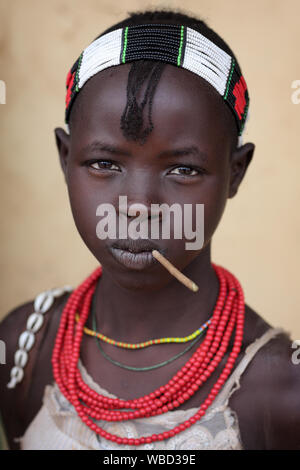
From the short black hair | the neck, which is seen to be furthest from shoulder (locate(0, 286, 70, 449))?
the short black hair

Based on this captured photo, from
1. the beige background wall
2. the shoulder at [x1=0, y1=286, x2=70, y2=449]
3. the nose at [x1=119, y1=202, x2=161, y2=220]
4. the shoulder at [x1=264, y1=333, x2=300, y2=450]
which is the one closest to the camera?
the nose at [x1=119, y1=202, x2=161, y2=220]

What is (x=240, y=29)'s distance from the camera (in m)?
2.42

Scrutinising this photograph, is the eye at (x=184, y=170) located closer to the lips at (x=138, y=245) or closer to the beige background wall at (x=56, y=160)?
the lips at (x=138, y=245)

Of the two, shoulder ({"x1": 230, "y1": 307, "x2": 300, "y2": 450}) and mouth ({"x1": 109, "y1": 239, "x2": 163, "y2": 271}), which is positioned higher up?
mouth ({"x1": 109, "y1": 239, "x2": 163, "y2": 271})

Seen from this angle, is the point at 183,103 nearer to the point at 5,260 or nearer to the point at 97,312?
the point at 97,312

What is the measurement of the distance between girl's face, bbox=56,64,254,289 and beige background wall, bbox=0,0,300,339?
3.53 feet

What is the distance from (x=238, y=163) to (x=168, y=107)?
0.27 meters

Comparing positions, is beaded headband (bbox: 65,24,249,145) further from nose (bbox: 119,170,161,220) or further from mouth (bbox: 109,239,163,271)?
mouth (bbox: 109,239,163,271)

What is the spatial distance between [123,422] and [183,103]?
28.1 inches

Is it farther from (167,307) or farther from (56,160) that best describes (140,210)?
(56,160)

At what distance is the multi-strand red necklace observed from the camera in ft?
4.58

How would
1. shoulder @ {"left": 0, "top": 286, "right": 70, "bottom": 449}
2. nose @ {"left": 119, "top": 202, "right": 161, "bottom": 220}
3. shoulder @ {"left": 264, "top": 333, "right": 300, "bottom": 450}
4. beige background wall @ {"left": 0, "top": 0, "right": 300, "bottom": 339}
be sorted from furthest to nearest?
beige background wall @ {"left": 0, "top": 0, "right": 300, "bottom": 339} < shoulder @ {"left": 0, "top": 286, "right": 70, "bottom": 449} < shoulder @ {"left": 264, "top": 333, "right": 300, "bottom": 450} < nose @ {"left": 119, "top": 202, "right": 161, "bottom": 220}

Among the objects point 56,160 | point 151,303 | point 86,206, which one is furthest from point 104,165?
point 56,160

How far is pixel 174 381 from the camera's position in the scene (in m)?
1.41
